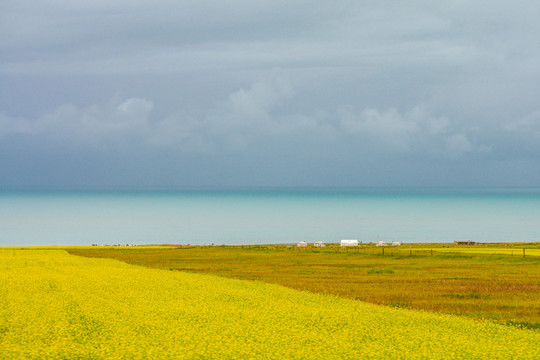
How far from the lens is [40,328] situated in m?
18.4

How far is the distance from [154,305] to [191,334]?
6.61 meters

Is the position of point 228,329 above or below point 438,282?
above

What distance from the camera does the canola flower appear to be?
50.2ft

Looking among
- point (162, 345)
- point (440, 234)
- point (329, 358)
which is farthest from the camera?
point (440, 234)

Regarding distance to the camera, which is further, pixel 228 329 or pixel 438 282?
pixel 438 282

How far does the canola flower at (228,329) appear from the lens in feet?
50.2

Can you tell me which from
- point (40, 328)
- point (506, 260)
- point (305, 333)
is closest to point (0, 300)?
point (40, 328)

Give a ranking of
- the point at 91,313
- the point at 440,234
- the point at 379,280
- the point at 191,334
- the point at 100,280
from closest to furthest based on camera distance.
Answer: the point at 191,334 < the point at 91,313 < the point at 100,280 < the point at 379,280 < the point at 440,234

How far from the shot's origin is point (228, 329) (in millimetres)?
18281

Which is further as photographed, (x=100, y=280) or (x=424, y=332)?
(x=100, y=280)

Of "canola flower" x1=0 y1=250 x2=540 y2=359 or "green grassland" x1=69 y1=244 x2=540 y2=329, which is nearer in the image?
"canola flower" x1=0 y1=250 x2=540 y2=359

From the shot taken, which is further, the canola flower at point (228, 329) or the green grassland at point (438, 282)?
the green grassland at point (438, 282)

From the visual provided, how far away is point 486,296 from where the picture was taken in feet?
105

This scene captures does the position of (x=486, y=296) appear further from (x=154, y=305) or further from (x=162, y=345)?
(x=162, y=345)
